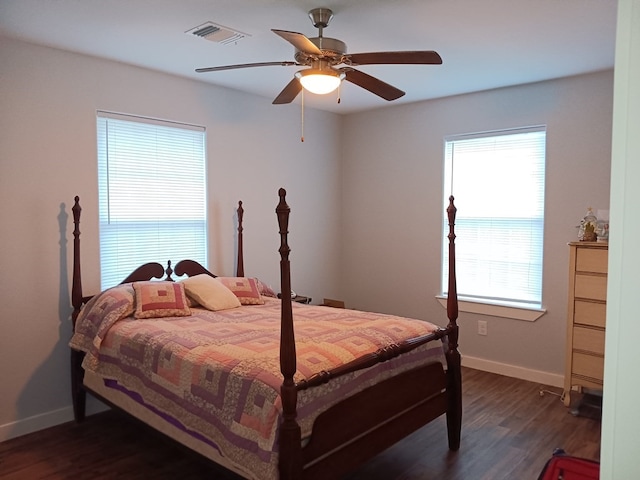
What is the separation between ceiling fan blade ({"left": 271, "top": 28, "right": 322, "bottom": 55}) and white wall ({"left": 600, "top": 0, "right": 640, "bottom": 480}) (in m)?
1.68

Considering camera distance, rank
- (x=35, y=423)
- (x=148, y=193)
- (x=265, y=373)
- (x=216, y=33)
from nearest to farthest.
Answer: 1. (x=265, y=373)
2. (x=216, y=33)
3. (x=35, y=423)
4. (x=148, y=193)

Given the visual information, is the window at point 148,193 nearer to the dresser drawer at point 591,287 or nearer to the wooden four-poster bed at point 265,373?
the wooden four-poster bed at point 265,373

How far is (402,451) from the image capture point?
299cm

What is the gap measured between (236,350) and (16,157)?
2001 millimetres

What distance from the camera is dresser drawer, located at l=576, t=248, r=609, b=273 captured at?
339 centimetres

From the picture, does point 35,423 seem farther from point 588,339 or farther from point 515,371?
point 588,339

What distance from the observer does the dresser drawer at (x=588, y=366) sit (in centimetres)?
343

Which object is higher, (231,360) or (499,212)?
(499,212)

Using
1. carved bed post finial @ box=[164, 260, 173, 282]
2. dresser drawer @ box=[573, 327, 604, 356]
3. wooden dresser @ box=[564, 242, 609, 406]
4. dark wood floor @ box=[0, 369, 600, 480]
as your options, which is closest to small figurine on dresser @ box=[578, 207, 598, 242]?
wooden dresser @ box=[564, 242, 609, 406]

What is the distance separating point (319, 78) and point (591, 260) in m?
2.33

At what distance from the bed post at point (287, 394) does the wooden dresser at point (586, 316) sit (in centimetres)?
247

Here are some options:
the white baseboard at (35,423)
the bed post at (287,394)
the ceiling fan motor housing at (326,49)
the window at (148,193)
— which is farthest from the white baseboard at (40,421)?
the ceiling fan motor housing at (326,49)

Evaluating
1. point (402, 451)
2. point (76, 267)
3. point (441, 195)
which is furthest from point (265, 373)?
point (441, 195)

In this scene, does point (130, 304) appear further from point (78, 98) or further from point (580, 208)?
point (580, 208)
